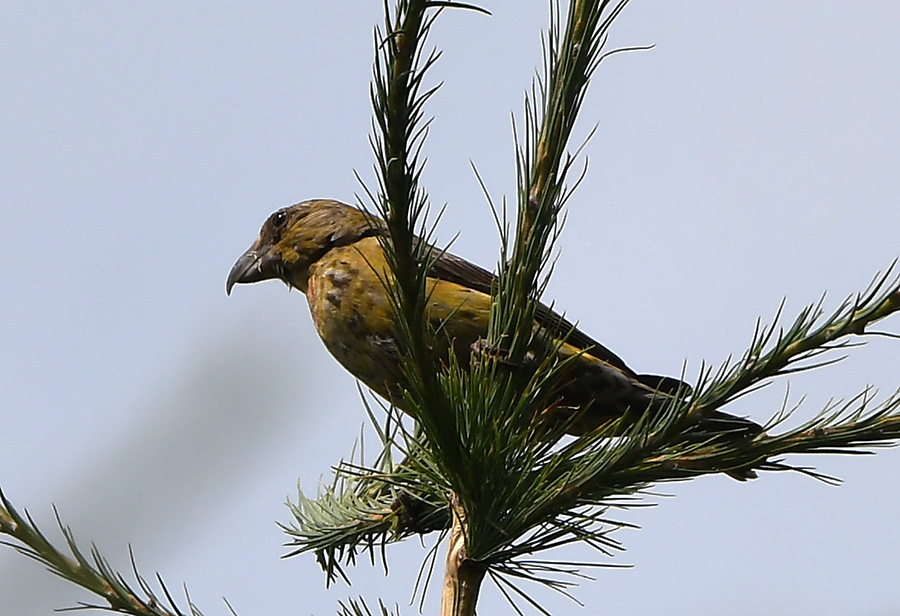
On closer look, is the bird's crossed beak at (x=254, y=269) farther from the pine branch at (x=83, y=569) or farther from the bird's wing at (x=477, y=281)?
the pine branch at (x=83, y=569)

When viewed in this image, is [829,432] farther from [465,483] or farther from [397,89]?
[397,89]

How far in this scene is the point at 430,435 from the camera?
5.81ft

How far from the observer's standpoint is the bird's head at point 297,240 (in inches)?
161

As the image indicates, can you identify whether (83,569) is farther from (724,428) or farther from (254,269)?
(254,269)

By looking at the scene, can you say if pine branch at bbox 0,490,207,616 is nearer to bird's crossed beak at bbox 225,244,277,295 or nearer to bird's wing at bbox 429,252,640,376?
bird's wing at bbox 429,252,640,376

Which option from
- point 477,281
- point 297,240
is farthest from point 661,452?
point 297,240

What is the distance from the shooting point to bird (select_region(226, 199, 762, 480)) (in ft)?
9.76

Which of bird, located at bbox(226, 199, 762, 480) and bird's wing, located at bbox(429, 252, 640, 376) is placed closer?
bird, located at bbox(226, 199, 762, 480)

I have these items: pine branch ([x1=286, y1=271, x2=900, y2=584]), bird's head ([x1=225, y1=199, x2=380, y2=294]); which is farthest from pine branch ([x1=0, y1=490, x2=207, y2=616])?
bird's head ([x1=225, y1=199, x2=380, y2=294])

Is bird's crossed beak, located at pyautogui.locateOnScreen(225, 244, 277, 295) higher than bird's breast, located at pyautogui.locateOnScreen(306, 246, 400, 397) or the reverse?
higher

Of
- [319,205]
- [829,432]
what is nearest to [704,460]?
[829,432]

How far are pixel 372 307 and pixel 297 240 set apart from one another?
85 centimetres

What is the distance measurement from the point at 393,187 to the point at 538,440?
562mm

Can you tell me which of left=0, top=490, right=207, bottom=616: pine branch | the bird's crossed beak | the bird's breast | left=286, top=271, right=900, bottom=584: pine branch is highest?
the bird's crossed beak
